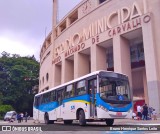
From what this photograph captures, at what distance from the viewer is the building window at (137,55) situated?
30953 mm

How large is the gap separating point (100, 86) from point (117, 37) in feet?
51.1

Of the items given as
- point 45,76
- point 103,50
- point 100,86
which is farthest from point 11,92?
point 100,86

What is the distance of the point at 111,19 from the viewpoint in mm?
29625

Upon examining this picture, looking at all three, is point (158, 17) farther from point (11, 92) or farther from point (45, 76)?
point (11, 92)

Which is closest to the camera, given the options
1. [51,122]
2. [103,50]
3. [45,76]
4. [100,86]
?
[100,86]

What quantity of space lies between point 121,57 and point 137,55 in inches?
200

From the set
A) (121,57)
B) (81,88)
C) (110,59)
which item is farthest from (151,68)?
(110,59)

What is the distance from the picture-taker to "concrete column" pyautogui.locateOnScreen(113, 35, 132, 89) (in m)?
27.4

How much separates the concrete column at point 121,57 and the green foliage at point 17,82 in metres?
31.8

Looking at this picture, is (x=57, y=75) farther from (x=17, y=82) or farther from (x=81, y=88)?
(x=81, y=88)

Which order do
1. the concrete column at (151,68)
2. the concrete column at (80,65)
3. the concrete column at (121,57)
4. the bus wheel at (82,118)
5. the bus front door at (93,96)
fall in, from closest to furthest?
the bus front door at (93,96)
the bus wheel at (82,118)
the concrete column at (151,68)
the concrete column at (121,57)
the concrete column at (80,65)

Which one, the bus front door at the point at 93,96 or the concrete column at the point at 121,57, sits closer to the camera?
the bus front door at the point at 93,96

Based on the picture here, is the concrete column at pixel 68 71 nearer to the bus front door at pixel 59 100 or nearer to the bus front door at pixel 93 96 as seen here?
the bus front door at pixel 59 100

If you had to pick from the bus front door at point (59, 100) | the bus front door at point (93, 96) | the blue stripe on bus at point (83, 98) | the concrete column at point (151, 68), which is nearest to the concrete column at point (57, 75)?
the concrete column at point (151, 68)
